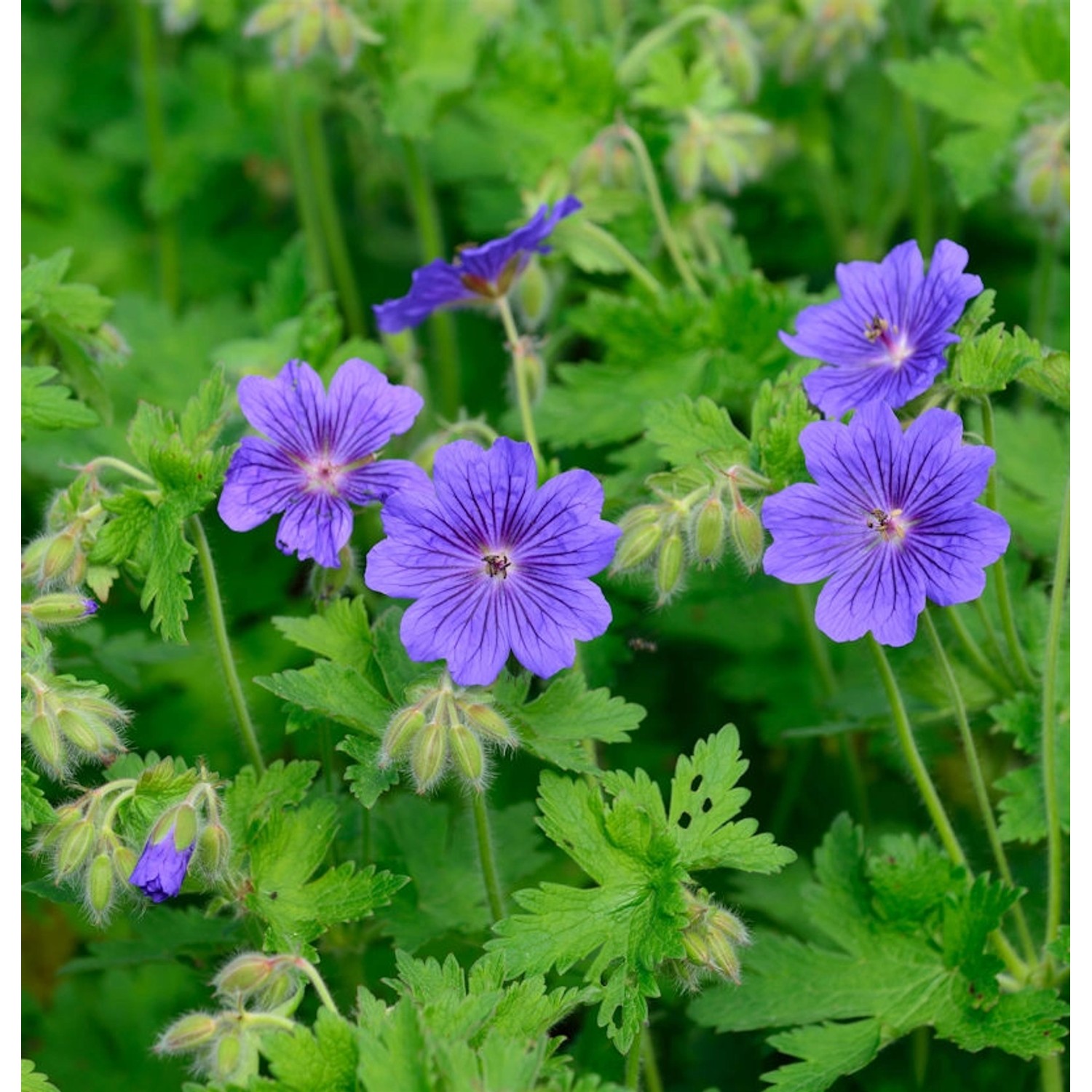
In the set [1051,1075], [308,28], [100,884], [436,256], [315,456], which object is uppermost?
[308,28]

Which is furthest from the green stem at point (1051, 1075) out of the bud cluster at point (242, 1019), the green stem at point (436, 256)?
the green stem at point (436, 256)

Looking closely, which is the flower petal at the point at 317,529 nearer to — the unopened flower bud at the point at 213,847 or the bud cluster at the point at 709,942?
the unopened flower bud at the point at 213,847

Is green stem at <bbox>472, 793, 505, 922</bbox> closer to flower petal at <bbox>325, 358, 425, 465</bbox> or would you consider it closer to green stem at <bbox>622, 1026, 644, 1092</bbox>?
green stem at <bbox>622, 1026, 644, 1092</bbox>

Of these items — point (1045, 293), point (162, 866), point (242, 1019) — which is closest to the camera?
point (242, 1019)

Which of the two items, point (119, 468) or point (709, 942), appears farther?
point (119, 468)

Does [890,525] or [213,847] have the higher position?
[890,525]

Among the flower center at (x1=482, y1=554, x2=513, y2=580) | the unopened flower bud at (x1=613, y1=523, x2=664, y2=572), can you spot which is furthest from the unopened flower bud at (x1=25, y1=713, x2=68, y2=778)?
the unopened flower bud at (x1=613, y1=523, x2=664, y2=572)

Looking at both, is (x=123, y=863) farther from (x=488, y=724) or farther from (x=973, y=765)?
(x=973, y=765)

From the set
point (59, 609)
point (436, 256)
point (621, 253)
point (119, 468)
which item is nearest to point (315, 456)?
point (119, 468)
